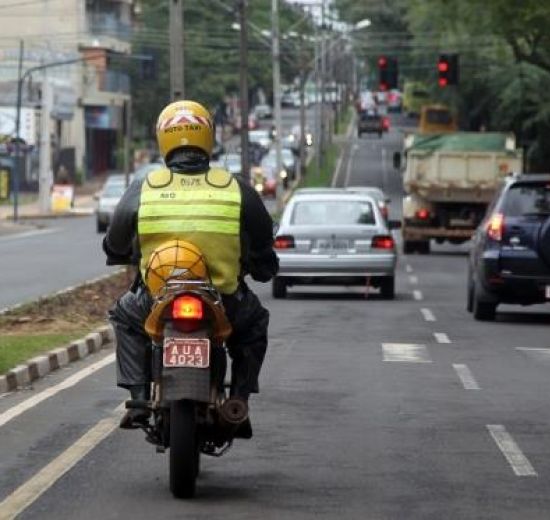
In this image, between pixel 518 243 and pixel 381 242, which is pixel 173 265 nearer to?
pixel 518 243

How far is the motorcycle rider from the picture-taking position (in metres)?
9.45

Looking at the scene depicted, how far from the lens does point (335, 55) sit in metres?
115

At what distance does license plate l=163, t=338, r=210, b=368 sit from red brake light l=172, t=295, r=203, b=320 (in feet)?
0.37

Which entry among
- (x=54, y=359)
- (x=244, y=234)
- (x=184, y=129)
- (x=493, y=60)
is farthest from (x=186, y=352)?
(x=493, y=60)

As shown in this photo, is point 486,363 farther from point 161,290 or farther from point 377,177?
point 377,177

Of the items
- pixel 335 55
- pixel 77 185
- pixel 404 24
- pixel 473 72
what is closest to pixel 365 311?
pixel 473 72

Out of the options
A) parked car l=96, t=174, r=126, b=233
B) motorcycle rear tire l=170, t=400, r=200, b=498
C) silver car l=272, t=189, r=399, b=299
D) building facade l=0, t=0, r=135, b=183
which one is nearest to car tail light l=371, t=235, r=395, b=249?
silver car l=272, t=189, r=399, b=299

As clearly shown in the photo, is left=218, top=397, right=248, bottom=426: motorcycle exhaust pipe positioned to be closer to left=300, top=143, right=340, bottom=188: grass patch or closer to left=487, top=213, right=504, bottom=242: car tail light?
left=487, top=213, right=504, bottom=242: car tail light

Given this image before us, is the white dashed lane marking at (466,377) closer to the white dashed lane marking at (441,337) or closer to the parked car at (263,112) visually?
the white dashed lane marking at (441,337)

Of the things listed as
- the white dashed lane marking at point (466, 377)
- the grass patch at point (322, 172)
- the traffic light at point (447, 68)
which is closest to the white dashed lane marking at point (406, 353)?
the white dashed lane marking at point (466, 377)

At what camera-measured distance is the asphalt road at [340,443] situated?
916 cm

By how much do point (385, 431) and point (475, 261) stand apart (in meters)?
11.5

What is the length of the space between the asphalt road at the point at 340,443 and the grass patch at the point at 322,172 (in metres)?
63.7

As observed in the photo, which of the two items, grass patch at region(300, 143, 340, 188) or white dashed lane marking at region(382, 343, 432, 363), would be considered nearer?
white dashed lane marking at region(382, 343, 432, 363)
